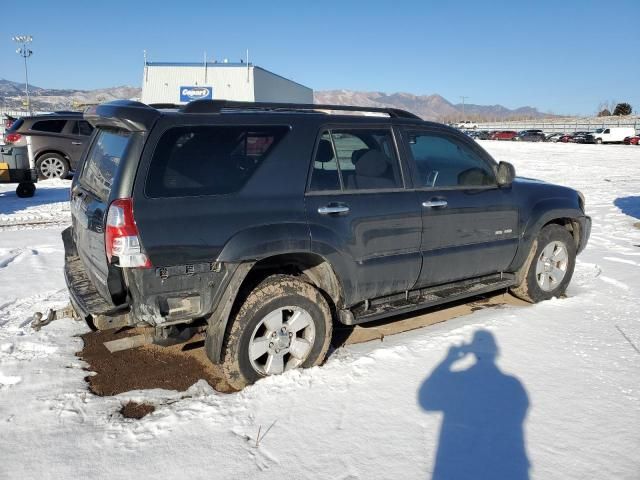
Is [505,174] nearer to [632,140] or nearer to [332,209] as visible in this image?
[332,209]

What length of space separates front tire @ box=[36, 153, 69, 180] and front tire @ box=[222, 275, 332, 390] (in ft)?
42.3

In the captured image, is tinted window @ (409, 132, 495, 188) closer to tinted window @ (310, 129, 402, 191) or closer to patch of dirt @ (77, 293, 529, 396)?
tinted window @ (310, 129, 402, 191)

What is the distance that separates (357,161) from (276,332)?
58.3 inches

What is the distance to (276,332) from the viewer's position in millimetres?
3848

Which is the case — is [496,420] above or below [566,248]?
below

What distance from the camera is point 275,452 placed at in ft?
10.1

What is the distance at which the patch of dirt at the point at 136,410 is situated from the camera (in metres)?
3.47

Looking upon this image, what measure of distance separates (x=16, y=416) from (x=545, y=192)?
195 inches

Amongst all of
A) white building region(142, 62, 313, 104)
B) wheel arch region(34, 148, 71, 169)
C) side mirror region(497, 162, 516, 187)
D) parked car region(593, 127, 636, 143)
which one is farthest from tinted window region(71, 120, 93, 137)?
parked car region(593, 127, 636, 143)

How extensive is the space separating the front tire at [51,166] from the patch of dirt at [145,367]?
11.4 meters

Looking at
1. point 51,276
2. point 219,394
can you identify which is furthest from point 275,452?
point 51,276

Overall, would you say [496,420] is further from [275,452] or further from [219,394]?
[219,394]

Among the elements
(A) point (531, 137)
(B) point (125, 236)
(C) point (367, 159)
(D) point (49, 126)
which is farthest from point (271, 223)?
(A) point (531, 137)

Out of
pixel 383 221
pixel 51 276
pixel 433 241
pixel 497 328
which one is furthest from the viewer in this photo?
pixel 51 276
